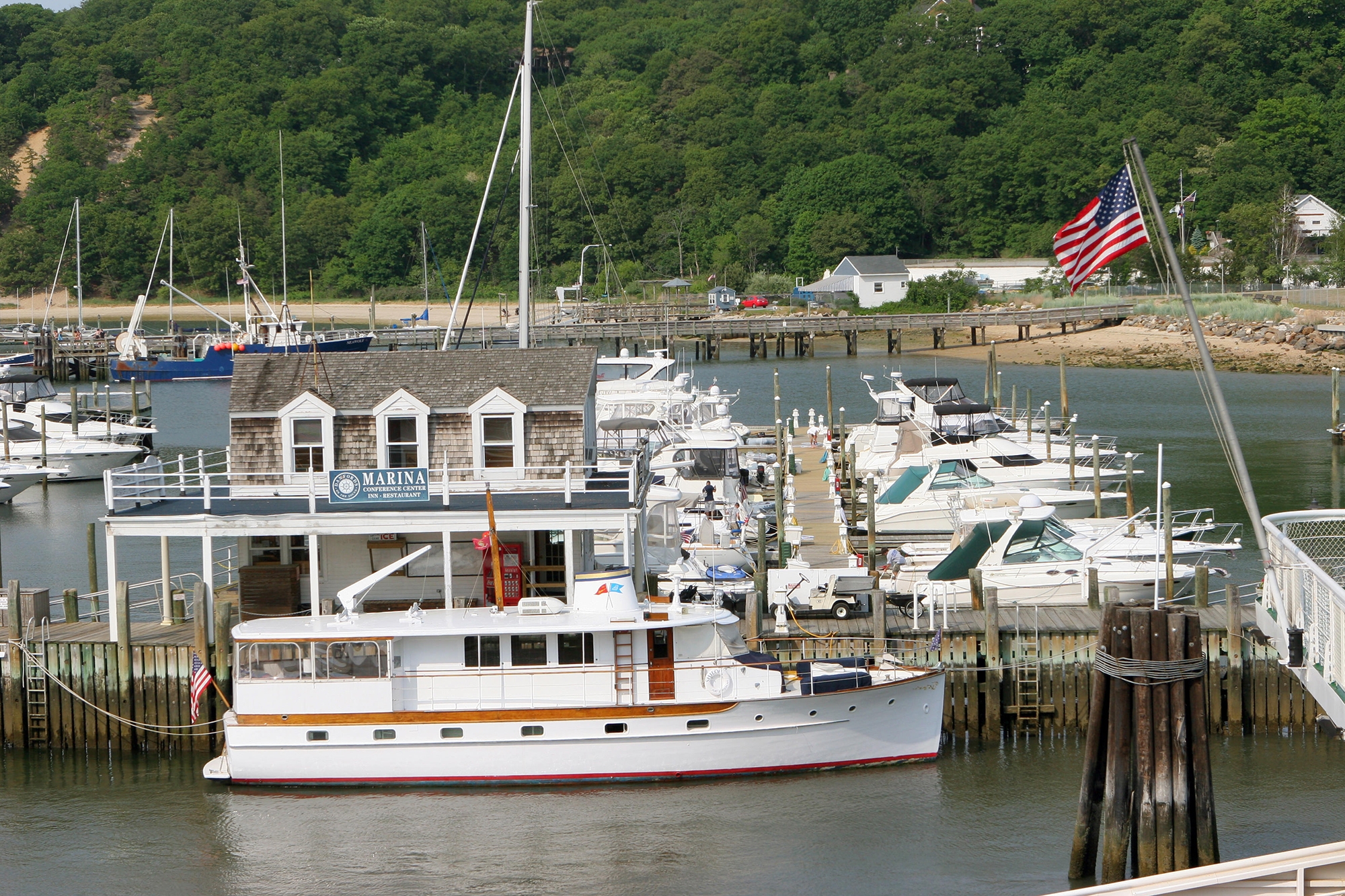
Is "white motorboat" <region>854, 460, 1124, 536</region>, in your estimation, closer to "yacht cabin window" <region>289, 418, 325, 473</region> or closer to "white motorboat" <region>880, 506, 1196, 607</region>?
"white motorboat" <region>880, 506, 1196, 607</region>

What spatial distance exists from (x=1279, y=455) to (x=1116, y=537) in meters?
27.8

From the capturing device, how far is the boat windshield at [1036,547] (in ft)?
93.5

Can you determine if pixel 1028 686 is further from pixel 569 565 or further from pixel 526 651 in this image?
pixel 526 651

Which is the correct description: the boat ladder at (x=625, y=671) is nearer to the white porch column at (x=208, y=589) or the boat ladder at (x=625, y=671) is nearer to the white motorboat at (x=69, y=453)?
the white porch column at (x=208, y=589)

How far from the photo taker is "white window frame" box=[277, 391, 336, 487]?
24.7 metres

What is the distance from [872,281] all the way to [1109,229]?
4043 inches

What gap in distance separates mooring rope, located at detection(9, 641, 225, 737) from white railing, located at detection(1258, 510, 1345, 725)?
1552 centimetres

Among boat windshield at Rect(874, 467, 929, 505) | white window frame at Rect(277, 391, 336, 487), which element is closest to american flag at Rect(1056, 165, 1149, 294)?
white window frame at Rect(277, 391, 336, 487)

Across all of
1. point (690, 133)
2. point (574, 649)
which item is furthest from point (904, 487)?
point (690, 133)

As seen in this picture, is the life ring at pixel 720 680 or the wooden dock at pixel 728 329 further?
the wooden dock at pixel 728 329

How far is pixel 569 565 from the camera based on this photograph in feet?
76.1

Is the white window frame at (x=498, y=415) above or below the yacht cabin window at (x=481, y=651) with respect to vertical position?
above

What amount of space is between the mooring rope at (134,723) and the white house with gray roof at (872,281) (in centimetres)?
10376

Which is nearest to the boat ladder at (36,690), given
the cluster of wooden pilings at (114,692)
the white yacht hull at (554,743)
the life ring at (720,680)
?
the cluster of wooden pilings at (114,692)
